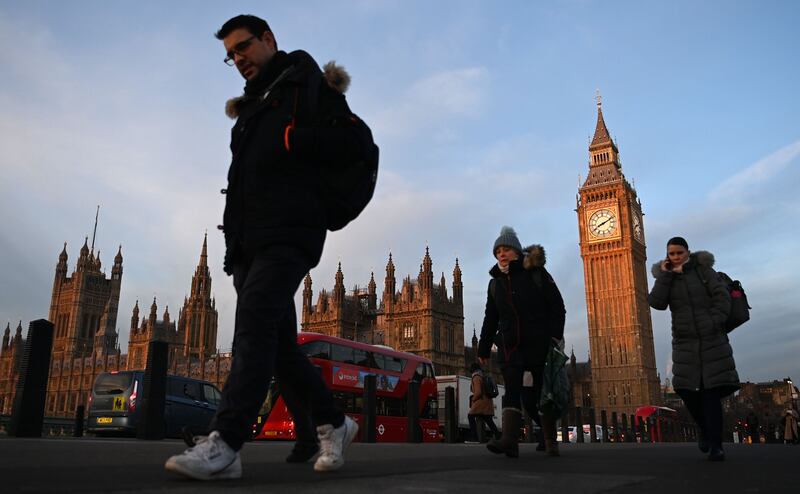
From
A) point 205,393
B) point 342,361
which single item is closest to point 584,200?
point 342,361

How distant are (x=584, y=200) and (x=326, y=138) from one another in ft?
234

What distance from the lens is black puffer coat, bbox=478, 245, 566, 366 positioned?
4.99 meters

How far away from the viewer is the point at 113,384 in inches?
529

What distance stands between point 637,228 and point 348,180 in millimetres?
72962

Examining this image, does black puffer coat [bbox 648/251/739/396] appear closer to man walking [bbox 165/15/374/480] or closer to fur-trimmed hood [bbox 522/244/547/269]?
fur-trimmed hood [bbox 522/244/547/269]

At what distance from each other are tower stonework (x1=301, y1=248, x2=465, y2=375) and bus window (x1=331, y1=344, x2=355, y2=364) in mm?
30211

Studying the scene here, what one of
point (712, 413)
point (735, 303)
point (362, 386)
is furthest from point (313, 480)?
point (362, 386)

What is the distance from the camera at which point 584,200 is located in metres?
70.3

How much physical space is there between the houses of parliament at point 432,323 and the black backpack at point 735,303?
4364cm

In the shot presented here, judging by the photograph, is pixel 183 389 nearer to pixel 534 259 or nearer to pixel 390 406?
pixel 390 406

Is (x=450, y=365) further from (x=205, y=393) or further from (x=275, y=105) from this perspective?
(x=275, y=105)

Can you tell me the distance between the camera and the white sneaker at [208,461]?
6.94 feet

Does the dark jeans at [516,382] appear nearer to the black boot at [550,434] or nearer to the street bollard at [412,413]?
the black boot at [550,434]

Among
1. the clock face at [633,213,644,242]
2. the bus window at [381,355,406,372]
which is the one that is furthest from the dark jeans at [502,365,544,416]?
the clock face at [633,213,644,242]
